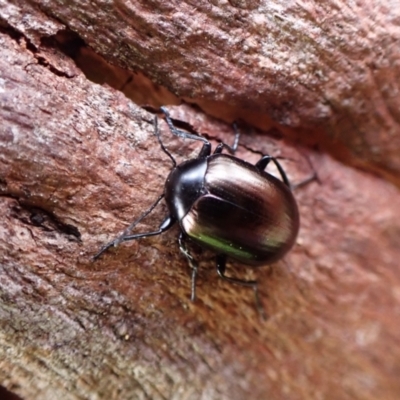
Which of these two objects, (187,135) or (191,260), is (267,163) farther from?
(191,260)

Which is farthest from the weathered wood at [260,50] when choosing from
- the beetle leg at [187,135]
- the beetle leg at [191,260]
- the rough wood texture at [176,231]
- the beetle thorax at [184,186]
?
the beetle leg at [191,260]

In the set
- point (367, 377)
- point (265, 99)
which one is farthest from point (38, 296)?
Result: point (367, 377)

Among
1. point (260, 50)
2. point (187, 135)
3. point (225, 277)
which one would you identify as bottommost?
point (225, 277)

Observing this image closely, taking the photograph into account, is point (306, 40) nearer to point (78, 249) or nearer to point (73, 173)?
point (73, 173)

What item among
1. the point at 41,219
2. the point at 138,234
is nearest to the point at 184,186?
the point at 138,234

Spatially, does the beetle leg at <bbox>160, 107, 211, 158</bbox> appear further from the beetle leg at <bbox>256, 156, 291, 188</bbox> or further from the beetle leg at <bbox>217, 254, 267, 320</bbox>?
the beetle leg at <bbox>217, 254, 267, 320</bbox>

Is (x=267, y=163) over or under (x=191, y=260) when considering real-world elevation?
over

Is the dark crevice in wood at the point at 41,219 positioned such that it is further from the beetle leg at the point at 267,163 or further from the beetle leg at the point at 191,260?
the beetle leg at the point at 267,163
